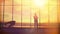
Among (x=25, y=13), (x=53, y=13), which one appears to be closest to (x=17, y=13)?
(x=25, y=13)

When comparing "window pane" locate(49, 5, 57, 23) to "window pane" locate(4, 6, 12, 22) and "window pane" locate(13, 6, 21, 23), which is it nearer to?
"window pane" locate(13, 6, 21, 23)

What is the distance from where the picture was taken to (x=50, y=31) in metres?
3.25

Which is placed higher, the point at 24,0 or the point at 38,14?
the point at 24,0

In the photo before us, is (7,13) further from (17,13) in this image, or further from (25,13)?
(25,13)

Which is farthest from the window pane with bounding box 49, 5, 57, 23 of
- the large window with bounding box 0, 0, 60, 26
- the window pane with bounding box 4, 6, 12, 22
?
the window pane with bounding box 4, 6, 12, 22

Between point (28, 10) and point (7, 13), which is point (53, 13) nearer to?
point (28, 10)

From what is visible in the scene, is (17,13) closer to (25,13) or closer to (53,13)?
(25,13)

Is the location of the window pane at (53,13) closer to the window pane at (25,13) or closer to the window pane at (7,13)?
the window pane at (25,13)

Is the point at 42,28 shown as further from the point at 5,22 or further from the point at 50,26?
the point at 5,22

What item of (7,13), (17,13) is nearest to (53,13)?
(17,13)

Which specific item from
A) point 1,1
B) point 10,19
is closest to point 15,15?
point 10,19

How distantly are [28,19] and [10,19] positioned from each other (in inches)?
11.4

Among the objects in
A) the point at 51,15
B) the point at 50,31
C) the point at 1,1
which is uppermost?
the point at 1,1

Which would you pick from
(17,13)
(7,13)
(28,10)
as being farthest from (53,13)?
(7,13)
